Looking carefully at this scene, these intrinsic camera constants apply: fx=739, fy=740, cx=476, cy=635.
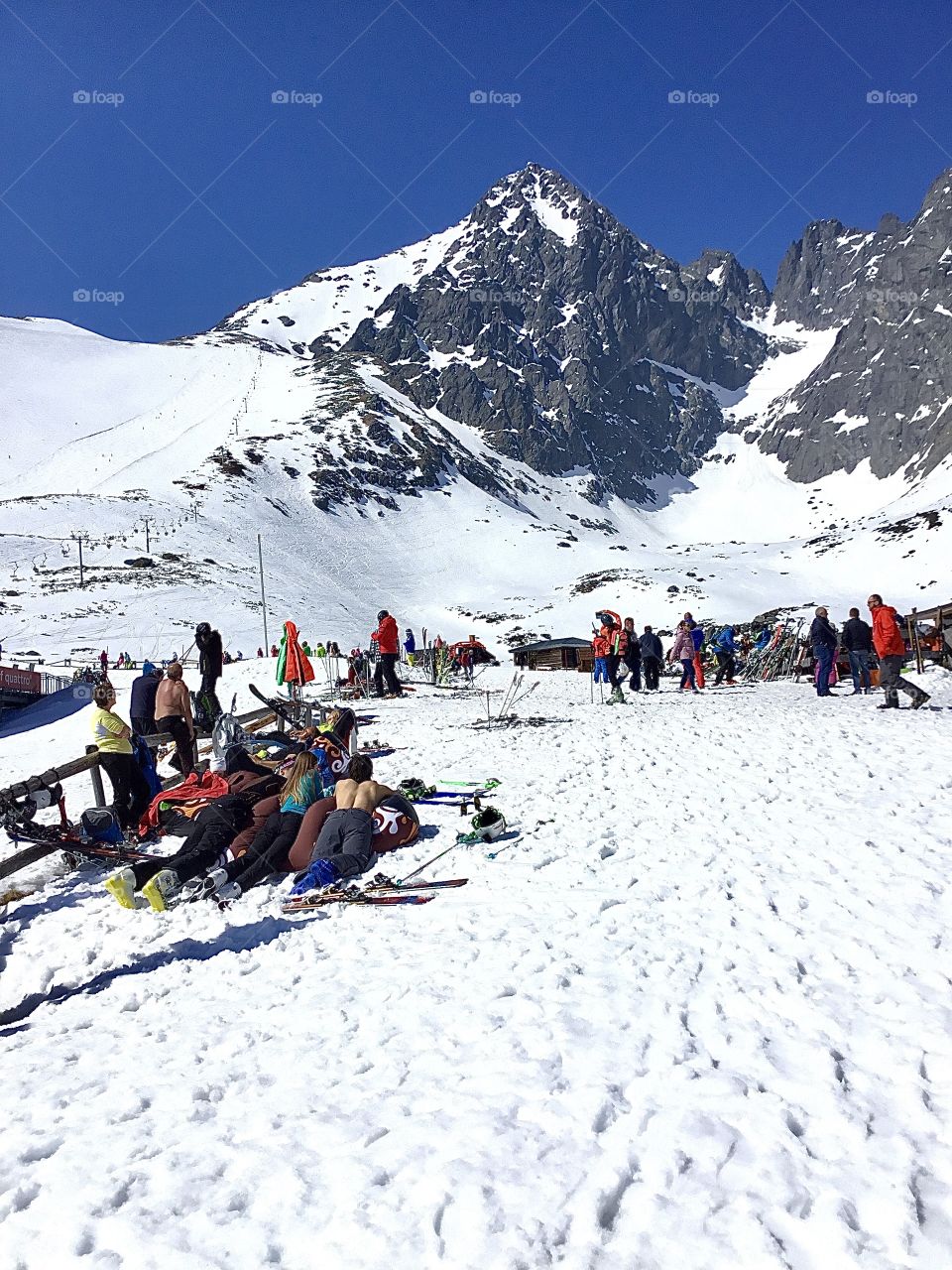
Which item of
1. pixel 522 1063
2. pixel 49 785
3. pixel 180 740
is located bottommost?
pixel 522 1063

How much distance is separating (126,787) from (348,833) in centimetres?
343

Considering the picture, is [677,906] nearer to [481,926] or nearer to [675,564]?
[481,926]

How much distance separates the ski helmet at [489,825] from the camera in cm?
759

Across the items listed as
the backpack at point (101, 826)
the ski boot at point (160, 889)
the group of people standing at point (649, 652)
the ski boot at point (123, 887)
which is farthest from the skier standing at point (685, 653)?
the ski boot at point (123, 887)

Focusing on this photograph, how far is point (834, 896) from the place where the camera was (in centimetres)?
548

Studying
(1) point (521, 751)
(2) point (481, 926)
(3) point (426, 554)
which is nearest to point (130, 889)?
(2) point (481, 926)

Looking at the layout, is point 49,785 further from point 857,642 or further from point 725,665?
point 725,665

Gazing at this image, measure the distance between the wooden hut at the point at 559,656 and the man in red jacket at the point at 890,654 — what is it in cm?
2053

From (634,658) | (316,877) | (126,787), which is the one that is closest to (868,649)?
(634,658)

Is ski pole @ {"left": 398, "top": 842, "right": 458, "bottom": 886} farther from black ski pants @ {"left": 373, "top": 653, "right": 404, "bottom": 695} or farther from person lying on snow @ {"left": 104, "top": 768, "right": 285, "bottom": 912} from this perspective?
black ski pants @ {"left": 373, "top": 653, "right": 404, "bottom": 695}

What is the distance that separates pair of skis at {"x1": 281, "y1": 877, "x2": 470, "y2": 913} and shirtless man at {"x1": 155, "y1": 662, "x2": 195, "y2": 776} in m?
5.55

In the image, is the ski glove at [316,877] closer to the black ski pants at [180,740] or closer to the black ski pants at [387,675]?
the black ski pants at [180,740]

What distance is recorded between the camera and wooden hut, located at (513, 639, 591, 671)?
116 ft

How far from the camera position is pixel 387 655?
824 inches
